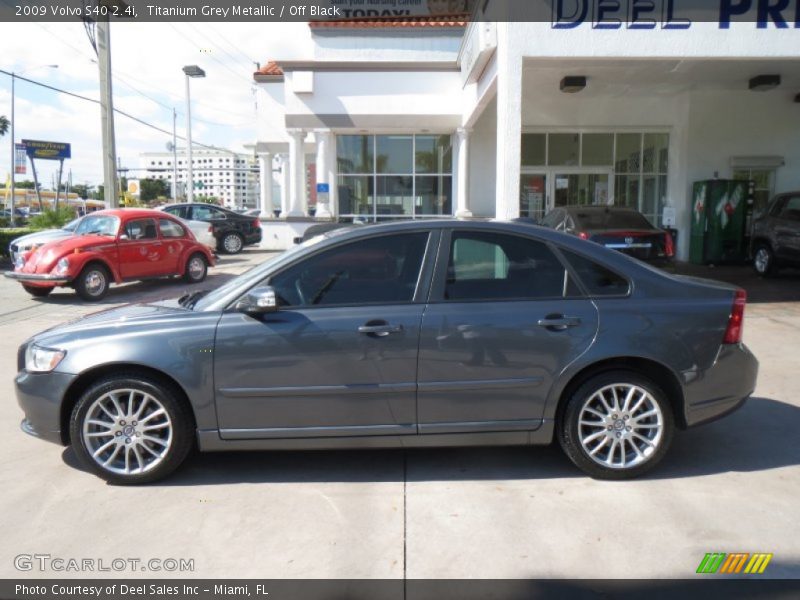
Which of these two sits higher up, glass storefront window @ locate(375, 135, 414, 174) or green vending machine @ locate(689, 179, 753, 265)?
glass storefront window @ locate(375, 135, 414, 174)

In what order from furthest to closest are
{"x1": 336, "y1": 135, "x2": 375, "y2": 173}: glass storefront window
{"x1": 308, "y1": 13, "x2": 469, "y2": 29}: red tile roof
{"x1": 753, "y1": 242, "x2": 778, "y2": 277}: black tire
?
{"x1": 336, "y1": 135, "x2": 375, "y2": 173}: glass storefront window, {"x1": 308, "y1": 13, "x2": 469, "y2": 29}: red tile roof, {"x1": 753, "y1": 242, "x2": 778, "y2": 277}: black tire

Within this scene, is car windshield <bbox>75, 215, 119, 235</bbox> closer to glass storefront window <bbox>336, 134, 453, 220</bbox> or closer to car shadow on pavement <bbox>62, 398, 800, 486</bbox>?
car shadow on pavement <bbox>62, 398, 800, 486</bbox>

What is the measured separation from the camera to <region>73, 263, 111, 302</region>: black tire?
11578 millimetres

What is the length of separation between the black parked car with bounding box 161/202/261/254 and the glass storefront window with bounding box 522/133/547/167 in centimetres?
887

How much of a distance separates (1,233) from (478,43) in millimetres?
15079

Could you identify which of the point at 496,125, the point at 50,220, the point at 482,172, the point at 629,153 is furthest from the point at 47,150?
the point at 629,153

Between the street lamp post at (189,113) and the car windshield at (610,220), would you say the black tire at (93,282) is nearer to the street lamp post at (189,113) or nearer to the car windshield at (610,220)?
the car windshield at (610,220)

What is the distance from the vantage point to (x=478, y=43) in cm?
1198

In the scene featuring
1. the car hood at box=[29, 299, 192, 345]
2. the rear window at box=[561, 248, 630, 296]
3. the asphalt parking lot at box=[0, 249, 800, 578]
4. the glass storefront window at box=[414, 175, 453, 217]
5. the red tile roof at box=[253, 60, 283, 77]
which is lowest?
the asphalt parking lot at box=[0, 249, 800, 578]

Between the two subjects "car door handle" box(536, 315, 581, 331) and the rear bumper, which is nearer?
"car door handle" box(536, 315, 581, 331)

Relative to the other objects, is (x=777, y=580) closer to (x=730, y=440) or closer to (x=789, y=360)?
(x=730, y=440)

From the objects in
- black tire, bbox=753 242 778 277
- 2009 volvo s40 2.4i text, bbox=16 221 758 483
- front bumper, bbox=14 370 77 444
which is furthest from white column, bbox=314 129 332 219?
front bumper, bbox=14 370 77 444

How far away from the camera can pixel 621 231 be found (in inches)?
412

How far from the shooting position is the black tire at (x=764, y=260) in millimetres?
13469
